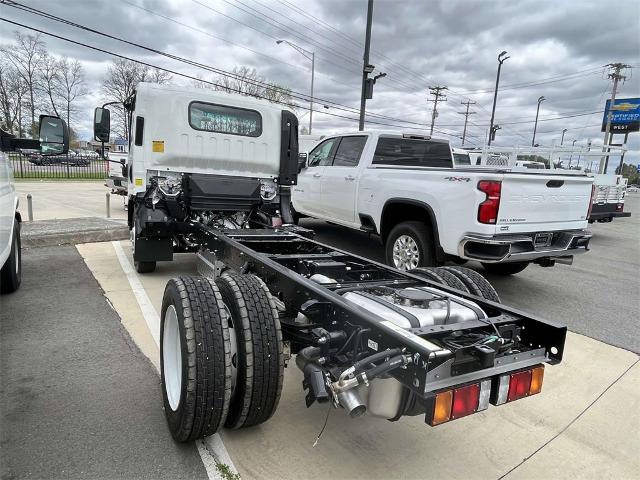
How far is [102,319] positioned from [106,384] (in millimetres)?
1429

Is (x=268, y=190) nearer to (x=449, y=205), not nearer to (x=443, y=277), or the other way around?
(x=449, y=205)

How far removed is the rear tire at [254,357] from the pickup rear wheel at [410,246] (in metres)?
3.69

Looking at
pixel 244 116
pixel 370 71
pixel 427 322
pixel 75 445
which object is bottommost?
pixel 75 445

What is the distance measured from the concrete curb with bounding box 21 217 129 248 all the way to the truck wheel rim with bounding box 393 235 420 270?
5.17 metres

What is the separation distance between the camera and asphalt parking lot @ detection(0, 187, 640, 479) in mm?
2506

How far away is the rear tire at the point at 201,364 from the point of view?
2326 mm

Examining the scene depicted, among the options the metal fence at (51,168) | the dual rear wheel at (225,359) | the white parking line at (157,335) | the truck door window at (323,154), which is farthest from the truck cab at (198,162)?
the metal fence at (51,168)

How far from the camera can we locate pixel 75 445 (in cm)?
256

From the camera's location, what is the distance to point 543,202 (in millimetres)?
5250

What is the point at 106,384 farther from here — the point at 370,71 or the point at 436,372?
the point at 370,71

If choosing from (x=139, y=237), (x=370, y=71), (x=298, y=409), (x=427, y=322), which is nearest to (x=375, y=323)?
(x=427, y=322)

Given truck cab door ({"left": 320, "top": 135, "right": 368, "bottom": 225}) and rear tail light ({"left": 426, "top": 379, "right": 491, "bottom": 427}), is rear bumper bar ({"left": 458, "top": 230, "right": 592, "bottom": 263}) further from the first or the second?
rear tail light ({"left": 426, "top": 379, "right": 491, "bottom": 427})

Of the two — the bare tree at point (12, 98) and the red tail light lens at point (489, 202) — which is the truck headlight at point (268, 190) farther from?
the bare tree at point (12, 98)

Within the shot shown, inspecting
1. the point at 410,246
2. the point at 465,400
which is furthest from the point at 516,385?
the point at 410,246
